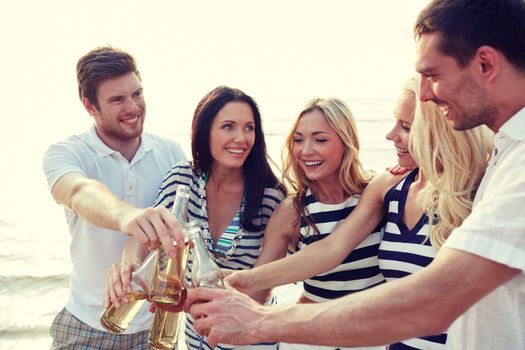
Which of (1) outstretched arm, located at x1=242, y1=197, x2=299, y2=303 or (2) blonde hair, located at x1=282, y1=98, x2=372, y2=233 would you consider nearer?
(1) outstretched arm, located at x1=242, y1=197, x2=299, y2=303

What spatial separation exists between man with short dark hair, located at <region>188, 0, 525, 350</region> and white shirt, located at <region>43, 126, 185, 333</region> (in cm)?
127

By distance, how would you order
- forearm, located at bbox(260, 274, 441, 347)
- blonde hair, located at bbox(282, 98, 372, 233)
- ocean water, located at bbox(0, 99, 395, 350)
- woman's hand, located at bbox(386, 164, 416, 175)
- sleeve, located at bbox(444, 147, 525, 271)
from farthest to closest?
ocean water, located at bbox(0, 99, 395, 350) < blonde hair, located at bbox(282, 98, 372, 233) < woman's hand, located at bbox(386, 164, 416, 175) < forearm, located at bbox(260, 274, 441, 347) < sleeve, located at bbox(444, 147, 525, 271)

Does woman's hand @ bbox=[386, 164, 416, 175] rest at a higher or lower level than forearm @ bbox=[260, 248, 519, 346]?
higher

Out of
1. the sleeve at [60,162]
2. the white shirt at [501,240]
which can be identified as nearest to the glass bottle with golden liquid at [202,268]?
the white shirt at [501,240]

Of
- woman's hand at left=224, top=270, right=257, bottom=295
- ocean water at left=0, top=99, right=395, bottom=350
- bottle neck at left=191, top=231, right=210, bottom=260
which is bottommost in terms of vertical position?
ocean water at left=0, top=99, right=395, bottom=350

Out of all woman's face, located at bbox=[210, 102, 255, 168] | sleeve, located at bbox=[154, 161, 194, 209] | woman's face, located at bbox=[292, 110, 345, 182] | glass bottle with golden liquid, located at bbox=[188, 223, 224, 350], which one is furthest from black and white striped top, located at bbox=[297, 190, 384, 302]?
glass bottle with golden liquid, located at bbox=[188, 223, 224, 350]

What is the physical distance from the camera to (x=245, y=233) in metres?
3.14

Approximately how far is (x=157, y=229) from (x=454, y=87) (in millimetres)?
1098

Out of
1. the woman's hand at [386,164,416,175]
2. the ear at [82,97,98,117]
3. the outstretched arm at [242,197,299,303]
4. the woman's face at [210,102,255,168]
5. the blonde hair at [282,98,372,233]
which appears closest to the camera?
→ the woman's hand at [386,164,416,175]

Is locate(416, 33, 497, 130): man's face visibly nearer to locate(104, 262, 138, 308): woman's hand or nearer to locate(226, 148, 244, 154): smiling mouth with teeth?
locate(104, 262, 138, 308): woman's hand

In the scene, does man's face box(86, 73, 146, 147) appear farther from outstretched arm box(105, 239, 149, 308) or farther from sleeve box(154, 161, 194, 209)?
outstretched arm box(105, 239, 149, 308)

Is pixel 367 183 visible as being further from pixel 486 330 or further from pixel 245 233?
pixel 486 330

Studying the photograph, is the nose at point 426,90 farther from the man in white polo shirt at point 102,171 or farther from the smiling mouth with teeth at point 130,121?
the smiling mouth with teeth at point 130,121

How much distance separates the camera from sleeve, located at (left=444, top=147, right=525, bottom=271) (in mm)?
1556
